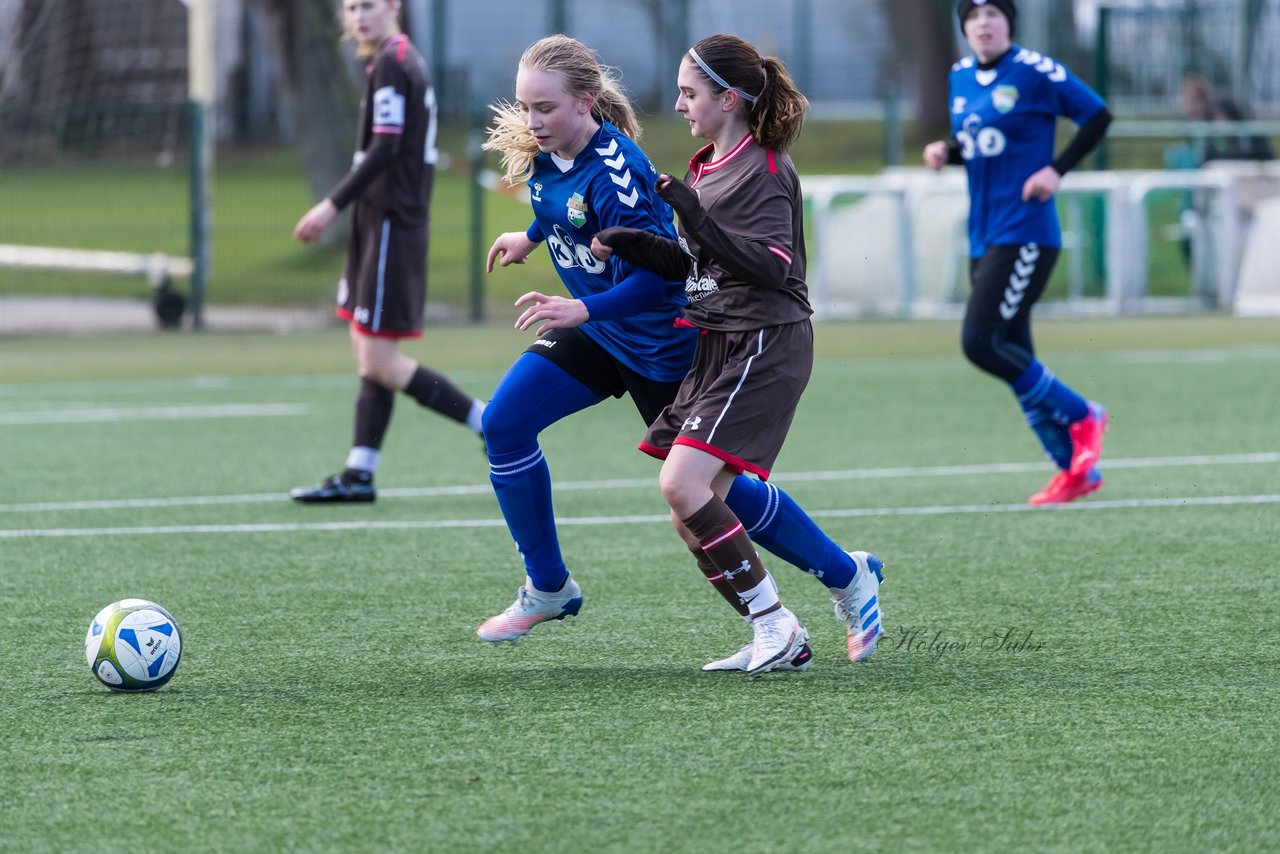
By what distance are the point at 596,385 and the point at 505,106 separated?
0.84 m

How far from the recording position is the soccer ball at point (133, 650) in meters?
4.49

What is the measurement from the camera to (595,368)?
199 inches

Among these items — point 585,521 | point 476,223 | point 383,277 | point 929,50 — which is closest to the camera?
point 585,521

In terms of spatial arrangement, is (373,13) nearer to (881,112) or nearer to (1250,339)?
(1250,339)

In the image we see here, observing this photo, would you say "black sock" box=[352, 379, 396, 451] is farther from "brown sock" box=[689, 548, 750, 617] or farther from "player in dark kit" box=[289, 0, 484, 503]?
"brown sock" box=[689, 548, 750, 617]

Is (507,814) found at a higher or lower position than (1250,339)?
higher

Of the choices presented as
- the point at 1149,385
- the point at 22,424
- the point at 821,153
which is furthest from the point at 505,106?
the point at 821,153

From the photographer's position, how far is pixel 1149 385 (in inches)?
478

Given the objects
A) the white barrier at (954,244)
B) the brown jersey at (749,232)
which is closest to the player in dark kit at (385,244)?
the brown jersey at (749,232)

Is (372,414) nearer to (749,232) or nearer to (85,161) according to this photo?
(749,232)

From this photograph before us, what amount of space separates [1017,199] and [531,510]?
3.50 m

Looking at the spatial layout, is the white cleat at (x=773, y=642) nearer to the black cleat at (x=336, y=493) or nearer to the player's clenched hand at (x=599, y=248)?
the player's clenched hand at (x=599, y=248)

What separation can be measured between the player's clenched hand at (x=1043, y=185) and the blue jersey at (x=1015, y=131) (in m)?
0.08

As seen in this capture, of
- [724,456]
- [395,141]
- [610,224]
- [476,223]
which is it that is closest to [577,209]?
[610,224]
